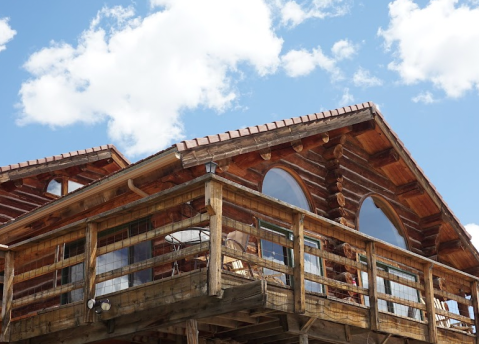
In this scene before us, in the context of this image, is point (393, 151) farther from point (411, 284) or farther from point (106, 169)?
point (106, 169)

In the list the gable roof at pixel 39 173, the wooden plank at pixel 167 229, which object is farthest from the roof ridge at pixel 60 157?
the wooden plank at pixel 167 229

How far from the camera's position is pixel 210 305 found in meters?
8.94

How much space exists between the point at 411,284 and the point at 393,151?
5.50 meters

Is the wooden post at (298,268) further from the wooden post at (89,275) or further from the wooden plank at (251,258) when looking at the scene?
the wooden post at (89,275)

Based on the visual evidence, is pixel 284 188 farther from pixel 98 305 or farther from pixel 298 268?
pixel 98 305

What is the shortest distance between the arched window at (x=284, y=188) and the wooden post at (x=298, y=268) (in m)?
4.08

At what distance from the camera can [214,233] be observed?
346 inches

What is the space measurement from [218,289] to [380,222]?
8867 mm

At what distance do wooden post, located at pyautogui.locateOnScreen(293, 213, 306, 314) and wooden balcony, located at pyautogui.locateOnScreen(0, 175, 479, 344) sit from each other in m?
0.01

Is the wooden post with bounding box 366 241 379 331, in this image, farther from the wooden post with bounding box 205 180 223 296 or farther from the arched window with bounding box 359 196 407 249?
the arched window with bounding box 359 196 407 249

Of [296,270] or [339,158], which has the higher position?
[339,158]

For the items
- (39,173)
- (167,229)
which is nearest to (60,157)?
(39,173)

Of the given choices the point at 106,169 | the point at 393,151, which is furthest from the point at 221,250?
the point at 106,169

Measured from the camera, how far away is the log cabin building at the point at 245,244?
9.30 metres
